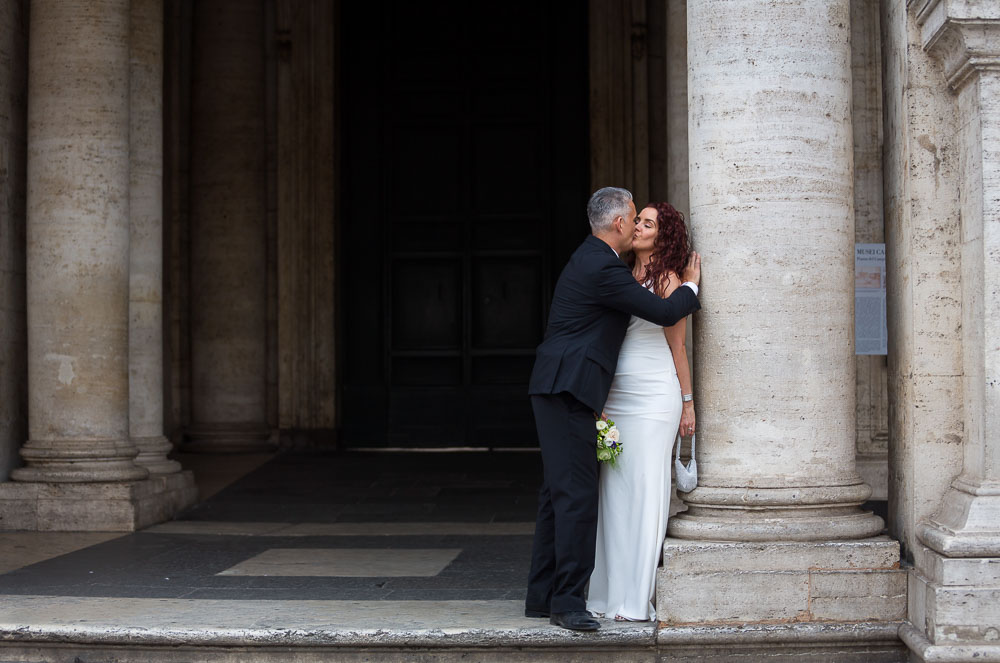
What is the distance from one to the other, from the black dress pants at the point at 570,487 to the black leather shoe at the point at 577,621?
0.08ft

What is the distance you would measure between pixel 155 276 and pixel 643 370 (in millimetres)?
5621

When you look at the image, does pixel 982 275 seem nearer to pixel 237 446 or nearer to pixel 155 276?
pixel 155 276

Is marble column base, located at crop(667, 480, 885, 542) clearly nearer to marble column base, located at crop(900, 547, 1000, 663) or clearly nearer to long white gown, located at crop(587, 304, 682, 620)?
long white gown, located at crop(587, 304, 682, 620)

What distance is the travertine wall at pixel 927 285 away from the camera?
5.48 meters

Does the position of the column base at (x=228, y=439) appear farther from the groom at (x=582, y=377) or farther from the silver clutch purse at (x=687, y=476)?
the silver clutch purse at (x=687, y=476)

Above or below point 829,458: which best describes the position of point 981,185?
above

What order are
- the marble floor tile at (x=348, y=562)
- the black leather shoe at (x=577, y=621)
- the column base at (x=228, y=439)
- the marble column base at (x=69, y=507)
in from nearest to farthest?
the black leather shoe at (x=577, y=621)
the marble floor tile at (x=348, y=562)
the marble column base at (x=69, y=507)
the column base at (x=228, y=439)

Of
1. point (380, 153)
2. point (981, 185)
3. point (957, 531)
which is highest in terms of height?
point (380, 153)

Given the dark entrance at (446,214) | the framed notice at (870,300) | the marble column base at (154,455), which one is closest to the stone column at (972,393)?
the framed notice at (870,300)

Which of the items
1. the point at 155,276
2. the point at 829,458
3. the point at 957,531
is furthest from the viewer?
the point at 155,276

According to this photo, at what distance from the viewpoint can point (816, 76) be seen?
5523 millimetres

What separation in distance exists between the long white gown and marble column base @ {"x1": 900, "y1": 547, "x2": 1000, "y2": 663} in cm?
114

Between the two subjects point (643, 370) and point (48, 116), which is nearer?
point (643, 370)

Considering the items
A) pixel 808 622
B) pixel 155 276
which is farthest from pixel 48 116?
pixel 808 622
